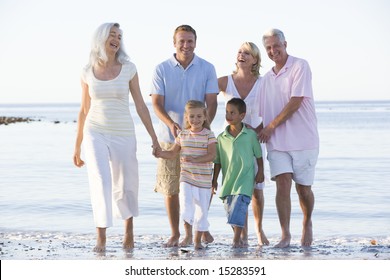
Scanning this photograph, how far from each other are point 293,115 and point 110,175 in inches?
66.3

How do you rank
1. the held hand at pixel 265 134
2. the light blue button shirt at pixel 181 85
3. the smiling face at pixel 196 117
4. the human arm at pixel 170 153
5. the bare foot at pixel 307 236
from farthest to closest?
1. the bare foot at pixel 307 236
2. the light blue button shirt at pixel 181 85
3. the held hand at pixel 265 134
4. the human arm at pixel 170 153
5. the smiling face at pixel 196 117

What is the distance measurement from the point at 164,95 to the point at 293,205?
3450 mm

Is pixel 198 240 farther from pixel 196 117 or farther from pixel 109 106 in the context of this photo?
pixel 109 106

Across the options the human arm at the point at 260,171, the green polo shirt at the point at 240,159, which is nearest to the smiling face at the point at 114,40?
the green polo shirt at the point at 240,159

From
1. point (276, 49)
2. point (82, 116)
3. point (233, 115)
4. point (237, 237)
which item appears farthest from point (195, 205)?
point (276, 49)

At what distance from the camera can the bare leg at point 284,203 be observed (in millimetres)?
6848

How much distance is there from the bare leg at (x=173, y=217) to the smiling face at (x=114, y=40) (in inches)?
56.9

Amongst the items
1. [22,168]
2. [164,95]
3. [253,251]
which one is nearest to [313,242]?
[253,251]

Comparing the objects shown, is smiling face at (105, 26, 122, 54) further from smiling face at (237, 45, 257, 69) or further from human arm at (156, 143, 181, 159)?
smiling face at (237, 45, 257, 69)

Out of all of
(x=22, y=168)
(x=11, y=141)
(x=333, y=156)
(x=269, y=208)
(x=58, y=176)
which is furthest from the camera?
(x=11, y=141)

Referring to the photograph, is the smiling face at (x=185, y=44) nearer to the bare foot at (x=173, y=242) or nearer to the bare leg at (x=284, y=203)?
the bare leg at (x=284, y=203)

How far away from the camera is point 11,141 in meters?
22.4

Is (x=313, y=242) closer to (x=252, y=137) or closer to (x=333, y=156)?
(x=252, y=137)

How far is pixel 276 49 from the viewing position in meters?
6.83
